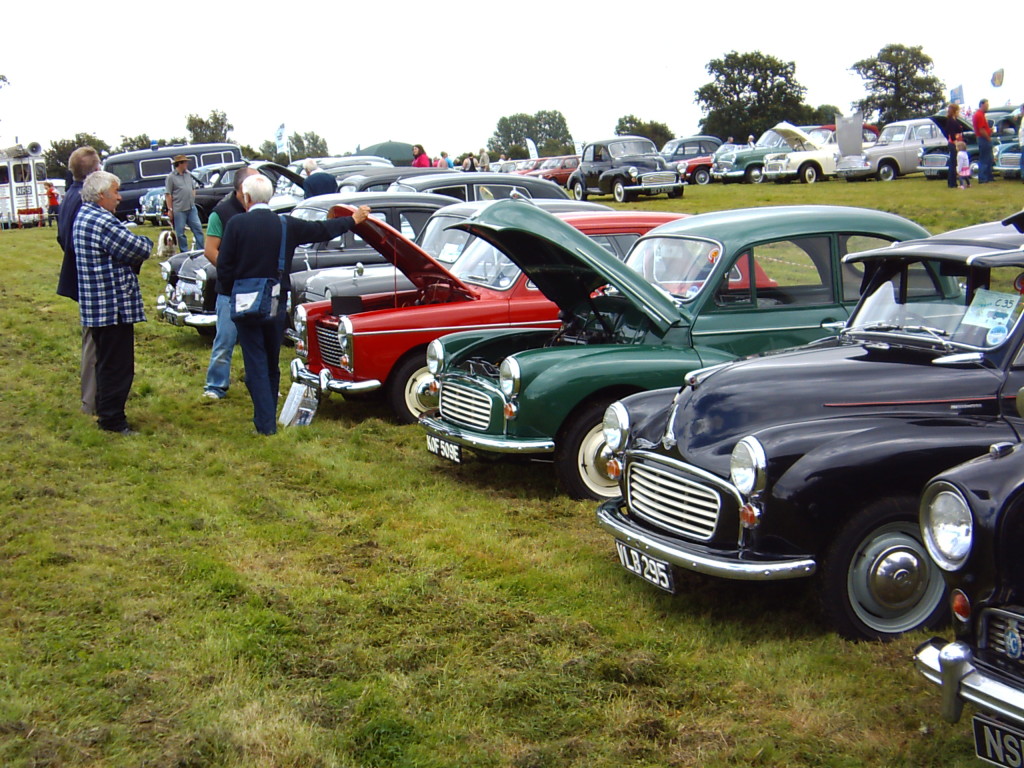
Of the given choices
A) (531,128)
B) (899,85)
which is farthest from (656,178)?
(531,128)

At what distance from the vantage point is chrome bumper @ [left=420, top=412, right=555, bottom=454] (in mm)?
6473

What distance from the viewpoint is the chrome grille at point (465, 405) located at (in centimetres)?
679

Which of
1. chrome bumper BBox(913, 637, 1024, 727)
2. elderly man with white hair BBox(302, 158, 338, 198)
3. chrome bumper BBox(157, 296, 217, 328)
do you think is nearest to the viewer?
chrome bumper BBox(913, 637, 1024, 727)

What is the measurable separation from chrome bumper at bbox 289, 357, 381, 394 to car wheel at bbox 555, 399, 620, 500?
2.40 meters

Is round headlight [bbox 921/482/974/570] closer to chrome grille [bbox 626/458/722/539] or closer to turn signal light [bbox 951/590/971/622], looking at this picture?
turn signal light [bbox 951/590/971/622]

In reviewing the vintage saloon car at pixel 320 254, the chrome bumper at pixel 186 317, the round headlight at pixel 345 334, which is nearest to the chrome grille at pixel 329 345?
the round headlight at pixel 345 334

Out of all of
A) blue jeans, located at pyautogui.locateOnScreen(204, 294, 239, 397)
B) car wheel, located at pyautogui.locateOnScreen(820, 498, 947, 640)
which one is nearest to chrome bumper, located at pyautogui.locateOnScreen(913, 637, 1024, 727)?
car wheel, located at pyautogui.locateOnScreen(820, 498, 947, 640)

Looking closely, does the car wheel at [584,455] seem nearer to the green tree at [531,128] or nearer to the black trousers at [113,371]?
the black trousers at [113,371]

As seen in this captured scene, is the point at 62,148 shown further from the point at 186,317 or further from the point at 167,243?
the point at 186,317

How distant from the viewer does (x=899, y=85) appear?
274 feet

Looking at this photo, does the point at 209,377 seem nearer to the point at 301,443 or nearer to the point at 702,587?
A: the point at 301,443

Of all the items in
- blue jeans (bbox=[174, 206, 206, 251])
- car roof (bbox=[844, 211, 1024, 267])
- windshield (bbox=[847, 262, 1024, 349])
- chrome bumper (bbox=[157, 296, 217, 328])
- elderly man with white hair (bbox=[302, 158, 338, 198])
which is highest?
elderly man with white hair (bbox=[302, 158, 338, 198])

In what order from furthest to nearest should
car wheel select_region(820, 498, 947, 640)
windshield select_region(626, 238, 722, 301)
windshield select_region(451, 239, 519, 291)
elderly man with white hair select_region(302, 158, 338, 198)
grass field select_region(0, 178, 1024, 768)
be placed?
elderly man with white hair select_region(302, 158, 338, 198)
windshield select_region(451, 239, 519, 291)
windshield select_region(626, 238, 722, 301)
car wheel select_region(820, 498, 947, 640)
grass field select_region(0, 178, 1024, 768)

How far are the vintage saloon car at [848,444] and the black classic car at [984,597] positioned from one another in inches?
26.0
